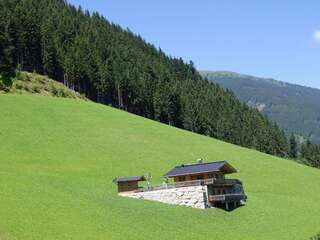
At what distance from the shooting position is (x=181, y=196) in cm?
6012

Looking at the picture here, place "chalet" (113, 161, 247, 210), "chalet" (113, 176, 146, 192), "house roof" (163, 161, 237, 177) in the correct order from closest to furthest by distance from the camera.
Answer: "chalet" (113, 161, 247, 210) < "chalet" (113, 176, 146, 192) < "house roof" (163, 161, 237, 177)

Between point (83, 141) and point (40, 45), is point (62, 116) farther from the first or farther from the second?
point (40, 45)

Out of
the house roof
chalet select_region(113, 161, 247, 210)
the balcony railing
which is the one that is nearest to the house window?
chalet select_region(113, 161, 247, 210)

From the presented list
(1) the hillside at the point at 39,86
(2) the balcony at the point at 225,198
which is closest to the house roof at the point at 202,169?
(2) the balcony at the point at 225,198

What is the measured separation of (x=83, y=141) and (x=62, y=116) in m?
14.9

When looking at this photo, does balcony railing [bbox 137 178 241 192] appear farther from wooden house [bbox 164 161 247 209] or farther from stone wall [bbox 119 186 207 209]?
stone wall [bbox 119 186 207 209]

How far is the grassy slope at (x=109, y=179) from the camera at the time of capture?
143 ft

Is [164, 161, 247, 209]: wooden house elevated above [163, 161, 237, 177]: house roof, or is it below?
below

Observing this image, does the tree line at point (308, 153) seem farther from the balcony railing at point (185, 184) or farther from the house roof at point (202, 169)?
the balcony railing at point (185, 184)

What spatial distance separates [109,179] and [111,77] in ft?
227

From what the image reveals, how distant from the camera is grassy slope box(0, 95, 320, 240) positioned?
43594mm

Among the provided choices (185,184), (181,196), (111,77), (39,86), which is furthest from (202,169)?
(111,77)

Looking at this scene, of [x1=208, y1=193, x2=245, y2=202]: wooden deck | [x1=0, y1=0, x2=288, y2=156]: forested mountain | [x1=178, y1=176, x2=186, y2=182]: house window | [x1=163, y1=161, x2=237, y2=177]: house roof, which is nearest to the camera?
[x1=208, y1=193, x2=245, y2=202]: wooden deck

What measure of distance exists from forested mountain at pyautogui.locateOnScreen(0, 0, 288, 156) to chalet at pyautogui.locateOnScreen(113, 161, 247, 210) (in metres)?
65.6
